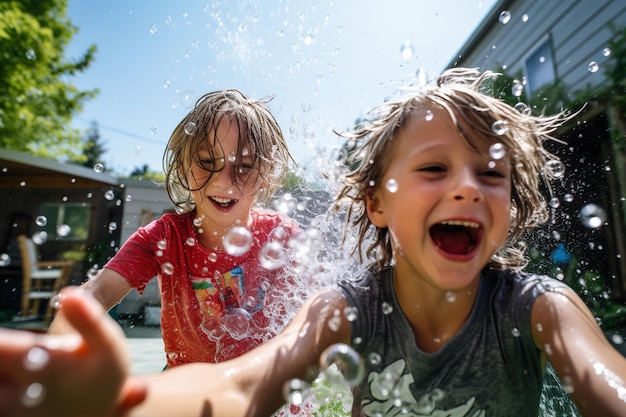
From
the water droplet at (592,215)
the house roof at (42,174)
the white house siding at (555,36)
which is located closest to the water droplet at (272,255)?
the water droplet at (592,215)

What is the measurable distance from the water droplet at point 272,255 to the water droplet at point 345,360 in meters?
0.97

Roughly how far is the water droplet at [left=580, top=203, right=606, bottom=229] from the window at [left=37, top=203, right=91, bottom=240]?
401 inches

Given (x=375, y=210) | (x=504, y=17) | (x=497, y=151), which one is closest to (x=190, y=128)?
(x=375, y=210)

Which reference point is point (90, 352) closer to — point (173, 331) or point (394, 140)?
point (394, 140)

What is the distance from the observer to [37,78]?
36.3 ft

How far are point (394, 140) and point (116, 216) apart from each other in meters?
9.12

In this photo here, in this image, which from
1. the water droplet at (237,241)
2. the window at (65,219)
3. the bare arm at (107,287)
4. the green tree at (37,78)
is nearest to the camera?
the bare arm at (107,287)

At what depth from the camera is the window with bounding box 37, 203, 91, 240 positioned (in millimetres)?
12367

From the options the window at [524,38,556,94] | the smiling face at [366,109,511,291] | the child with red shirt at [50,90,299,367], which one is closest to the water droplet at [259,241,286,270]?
the child with red shirt at [50,90,299,367]

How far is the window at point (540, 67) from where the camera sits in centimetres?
433

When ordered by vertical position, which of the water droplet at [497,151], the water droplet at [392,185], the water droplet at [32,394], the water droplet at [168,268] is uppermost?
the water droplet at [497,151]

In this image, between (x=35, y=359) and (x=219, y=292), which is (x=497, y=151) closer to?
(x=35, y=359)

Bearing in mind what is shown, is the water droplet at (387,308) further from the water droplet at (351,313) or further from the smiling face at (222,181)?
the smiling face at (222,181)

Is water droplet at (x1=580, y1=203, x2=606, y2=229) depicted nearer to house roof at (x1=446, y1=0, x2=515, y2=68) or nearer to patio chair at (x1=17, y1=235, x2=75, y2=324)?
house roof at (x1=446, y1=0, x2=515, y2=68)
